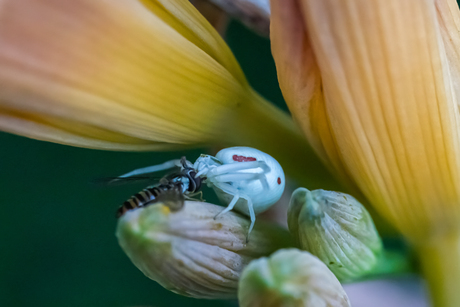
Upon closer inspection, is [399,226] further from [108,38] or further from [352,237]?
[108,38]

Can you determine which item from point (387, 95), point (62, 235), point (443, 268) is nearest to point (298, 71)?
point (387, 95)

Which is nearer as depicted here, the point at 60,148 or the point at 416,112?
the point at 416,112

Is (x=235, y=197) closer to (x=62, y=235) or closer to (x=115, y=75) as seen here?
→ (x=115, y=75)

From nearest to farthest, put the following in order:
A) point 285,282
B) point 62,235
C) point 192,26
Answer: point 285,282 < point 192,26 < point 62,235

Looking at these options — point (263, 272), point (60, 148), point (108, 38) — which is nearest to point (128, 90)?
point (108, 38)

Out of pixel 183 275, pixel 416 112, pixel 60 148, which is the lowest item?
pixel 60 148

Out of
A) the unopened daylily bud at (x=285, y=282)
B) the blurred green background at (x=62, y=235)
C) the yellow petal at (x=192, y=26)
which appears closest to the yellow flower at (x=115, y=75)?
the yellow petal at (x=192, y=26)

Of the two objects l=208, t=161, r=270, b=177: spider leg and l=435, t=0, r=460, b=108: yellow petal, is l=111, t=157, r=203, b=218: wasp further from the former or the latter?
l=435, t=0, r=460, b=108: yellow petal
